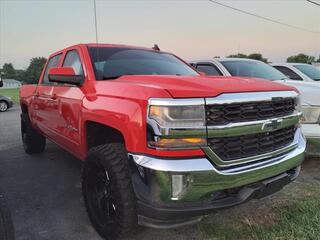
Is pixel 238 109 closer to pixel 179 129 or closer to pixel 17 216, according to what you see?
pixel 179 129

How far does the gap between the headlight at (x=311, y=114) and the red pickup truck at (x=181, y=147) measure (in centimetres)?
141

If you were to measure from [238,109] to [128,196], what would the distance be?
1037mm

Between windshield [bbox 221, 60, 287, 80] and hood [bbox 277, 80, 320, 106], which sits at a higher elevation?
windshield [bbox 221, 60, 287, 80]

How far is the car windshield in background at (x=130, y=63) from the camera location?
3.54 meters

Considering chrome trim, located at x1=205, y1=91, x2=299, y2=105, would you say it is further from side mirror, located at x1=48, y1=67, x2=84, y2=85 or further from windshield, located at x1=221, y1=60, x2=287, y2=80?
windshield, located at x1=221, y1=60, x2=287, y2=80

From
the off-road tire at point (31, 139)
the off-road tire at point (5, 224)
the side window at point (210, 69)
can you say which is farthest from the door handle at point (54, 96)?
the side window at point (210, 69)

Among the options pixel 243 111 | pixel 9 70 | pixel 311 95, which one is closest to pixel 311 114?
pixel 311 95

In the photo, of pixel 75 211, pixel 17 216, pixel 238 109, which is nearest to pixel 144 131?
pixel 238 109

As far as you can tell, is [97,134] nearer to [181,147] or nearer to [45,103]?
[181,147]

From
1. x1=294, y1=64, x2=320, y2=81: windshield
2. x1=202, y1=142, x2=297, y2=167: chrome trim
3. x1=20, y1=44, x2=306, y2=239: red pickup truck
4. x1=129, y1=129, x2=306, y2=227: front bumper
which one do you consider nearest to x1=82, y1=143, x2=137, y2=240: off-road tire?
x1=20, y1=44, x2=306, y2=239: red pickup truck

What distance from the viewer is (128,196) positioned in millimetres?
2465

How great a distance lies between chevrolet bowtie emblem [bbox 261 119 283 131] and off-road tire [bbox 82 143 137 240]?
Result: 1.11 metres

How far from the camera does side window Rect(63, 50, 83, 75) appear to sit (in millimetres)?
3747

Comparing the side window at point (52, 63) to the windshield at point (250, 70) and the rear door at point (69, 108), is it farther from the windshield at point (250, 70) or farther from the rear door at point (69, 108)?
the windshield at point (250, 70)
